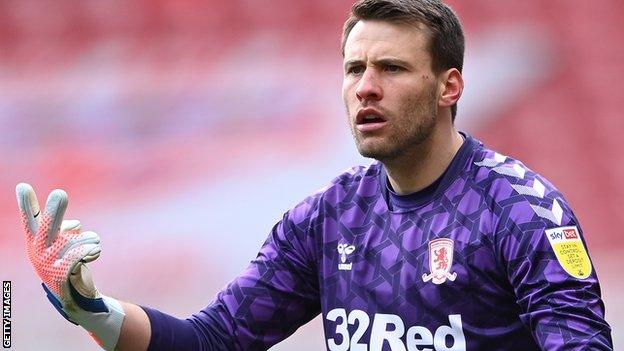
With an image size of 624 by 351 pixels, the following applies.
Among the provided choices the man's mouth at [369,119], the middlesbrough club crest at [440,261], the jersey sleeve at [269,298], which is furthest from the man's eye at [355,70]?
the middlesbrough club crest at [440,261]

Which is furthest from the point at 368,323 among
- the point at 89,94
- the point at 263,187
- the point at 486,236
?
the point at 89,94

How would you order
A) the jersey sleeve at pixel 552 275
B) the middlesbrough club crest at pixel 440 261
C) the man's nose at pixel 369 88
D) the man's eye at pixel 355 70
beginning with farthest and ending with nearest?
the man's eye at pixel 355 70 < the man's nose at pixel 369 88 < the middlesbrough club crest at pixel 440 261 < the jersey sleeve at pixel 552 275

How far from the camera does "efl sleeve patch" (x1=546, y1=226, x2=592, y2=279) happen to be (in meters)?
2.95

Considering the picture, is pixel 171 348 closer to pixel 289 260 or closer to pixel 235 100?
pixel 289 260

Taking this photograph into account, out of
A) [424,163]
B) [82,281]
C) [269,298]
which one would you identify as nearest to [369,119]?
[424,163]

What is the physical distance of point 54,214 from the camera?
2996 millimetres

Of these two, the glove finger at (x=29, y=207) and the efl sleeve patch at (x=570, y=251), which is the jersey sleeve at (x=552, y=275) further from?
the glove finger at (x=29, y=207)

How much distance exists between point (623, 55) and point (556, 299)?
294cm

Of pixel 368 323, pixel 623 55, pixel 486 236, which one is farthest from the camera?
pixel 623 55

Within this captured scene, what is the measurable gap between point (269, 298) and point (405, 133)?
0.65 meters

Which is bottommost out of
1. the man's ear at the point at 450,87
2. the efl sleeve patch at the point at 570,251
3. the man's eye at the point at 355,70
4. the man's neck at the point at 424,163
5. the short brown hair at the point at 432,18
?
the efl sleeve patch at the point at 570,251

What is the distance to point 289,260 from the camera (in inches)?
138

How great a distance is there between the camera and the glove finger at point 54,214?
2.98m

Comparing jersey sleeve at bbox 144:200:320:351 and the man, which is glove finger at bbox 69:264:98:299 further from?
jersey sleeve at bbox 144:200:320:351
